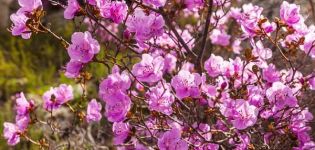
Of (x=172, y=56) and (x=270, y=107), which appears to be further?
(x=172, y=56)

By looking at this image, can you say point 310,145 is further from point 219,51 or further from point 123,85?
point 219,51

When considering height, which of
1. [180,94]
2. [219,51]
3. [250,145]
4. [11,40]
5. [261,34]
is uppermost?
[11,40]

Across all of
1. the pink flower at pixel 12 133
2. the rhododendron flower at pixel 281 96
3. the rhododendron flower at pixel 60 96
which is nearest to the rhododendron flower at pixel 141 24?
the rhododendron flower at pixel 281 96

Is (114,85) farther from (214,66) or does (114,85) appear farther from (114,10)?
(214,66)

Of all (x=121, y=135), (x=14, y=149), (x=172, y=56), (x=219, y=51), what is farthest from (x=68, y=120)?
(x=121, y=135)

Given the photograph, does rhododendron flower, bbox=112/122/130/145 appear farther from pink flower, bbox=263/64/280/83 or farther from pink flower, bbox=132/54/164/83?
pink flower, bbox=263/64/280/83

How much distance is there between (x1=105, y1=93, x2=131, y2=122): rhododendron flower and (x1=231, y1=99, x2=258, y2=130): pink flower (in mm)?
441

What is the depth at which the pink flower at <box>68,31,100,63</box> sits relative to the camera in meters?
2.08

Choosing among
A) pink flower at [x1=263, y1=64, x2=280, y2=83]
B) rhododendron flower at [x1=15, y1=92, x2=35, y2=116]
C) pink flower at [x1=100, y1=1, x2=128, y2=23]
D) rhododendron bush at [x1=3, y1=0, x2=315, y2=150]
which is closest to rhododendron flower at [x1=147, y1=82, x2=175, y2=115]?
rhododendron bush at [x1=3, y1=0, x2=315, y2=150]

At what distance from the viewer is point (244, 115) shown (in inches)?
84.0

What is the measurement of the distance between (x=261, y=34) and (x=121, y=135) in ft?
2.54

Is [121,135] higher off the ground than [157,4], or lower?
lower

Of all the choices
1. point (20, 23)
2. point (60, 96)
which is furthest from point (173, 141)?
point (60, 96)

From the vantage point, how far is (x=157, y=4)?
2195mm
